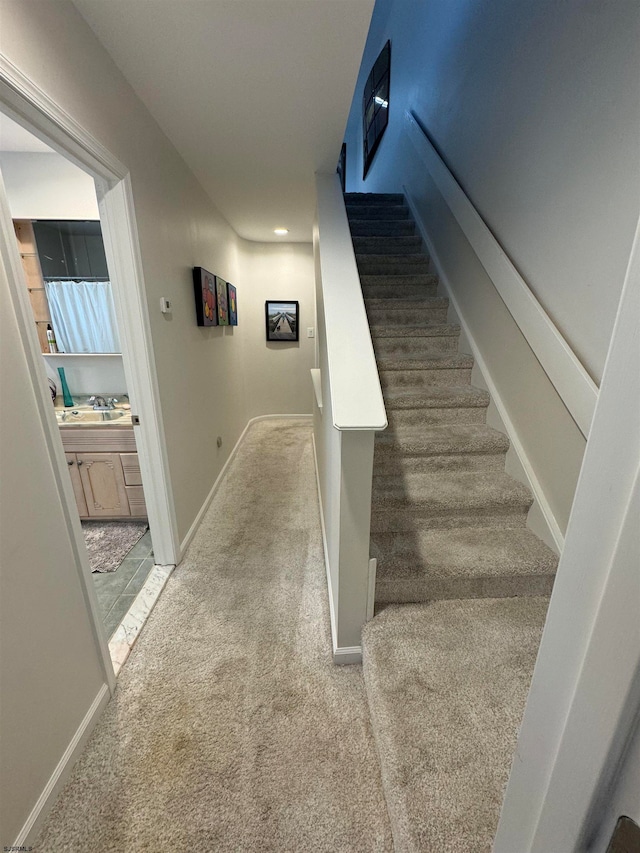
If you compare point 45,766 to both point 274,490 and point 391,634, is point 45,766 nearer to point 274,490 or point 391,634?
point 391,634

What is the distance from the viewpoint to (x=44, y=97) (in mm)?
1034

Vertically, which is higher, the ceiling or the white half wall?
the ceiling

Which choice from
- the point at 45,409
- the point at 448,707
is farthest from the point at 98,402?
the point at 448,707

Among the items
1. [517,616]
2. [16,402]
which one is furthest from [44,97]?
[517,616]

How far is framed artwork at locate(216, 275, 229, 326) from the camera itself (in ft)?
9.46

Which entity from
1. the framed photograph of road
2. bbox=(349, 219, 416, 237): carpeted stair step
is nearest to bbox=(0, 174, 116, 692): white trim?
bbox=(349, 219, 416, 237): carpeted stair step

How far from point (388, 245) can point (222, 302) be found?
1.55m

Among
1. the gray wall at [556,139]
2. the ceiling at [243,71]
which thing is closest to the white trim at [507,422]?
the gray wall at [556,139]

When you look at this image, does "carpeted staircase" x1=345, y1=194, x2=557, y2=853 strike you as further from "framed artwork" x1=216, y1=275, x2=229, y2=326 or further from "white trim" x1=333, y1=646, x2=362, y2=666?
"framed artwork" x1=216, y1=275, x2=229, y2=326

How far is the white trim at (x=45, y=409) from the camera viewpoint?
0.93 meters

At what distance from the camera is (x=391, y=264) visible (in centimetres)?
297

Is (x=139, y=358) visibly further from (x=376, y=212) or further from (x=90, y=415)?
(x=376, y=212)

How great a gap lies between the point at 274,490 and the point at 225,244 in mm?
2342

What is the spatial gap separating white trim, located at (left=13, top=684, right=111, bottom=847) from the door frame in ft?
0.29
